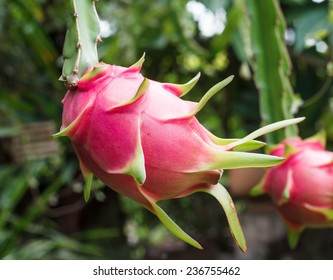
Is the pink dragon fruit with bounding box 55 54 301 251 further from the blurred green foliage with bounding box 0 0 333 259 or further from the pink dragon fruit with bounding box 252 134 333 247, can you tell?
the blurred green foliage with bounding box 0 0 333 259

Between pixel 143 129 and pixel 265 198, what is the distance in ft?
4.94

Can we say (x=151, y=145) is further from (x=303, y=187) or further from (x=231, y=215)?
(x=303, y=187)

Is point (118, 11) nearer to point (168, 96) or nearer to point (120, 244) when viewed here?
point (120, 244)

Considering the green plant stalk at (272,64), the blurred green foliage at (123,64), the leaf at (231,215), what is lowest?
the blurred green foliage at (123,64)

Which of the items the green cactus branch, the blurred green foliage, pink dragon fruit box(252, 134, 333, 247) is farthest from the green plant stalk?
the blurred green foliage

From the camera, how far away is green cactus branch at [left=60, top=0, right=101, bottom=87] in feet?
1.42

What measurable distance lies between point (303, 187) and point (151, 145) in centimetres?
27

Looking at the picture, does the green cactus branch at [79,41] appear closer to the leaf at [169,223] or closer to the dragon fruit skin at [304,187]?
the leaf at [169,223]

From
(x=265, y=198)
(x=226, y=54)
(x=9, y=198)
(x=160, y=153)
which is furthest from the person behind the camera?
(x=265, y=198)

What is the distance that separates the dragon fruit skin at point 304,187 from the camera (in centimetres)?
57

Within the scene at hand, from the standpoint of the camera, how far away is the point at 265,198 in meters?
1.82

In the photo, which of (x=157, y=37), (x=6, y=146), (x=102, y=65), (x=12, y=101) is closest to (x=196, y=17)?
(x=157, y=37)

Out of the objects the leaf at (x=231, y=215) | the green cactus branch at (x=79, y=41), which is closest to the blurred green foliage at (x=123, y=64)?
the green cactus branch at (x=79, y=41)

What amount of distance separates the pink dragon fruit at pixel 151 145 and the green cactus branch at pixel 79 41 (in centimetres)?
3
